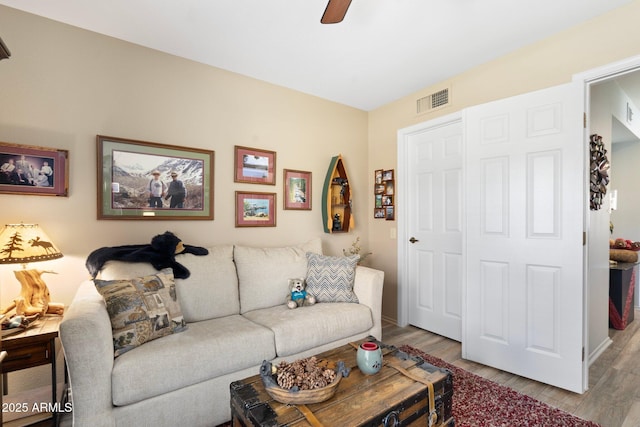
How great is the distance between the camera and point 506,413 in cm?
190

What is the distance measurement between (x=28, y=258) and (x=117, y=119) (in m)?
1.15

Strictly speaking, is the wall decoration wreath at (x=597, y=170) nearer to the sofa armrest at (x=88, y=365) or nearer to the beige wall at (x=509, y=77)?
the beige wall at (x=509, y=77)

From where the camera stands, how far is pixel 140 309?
1.80 meters

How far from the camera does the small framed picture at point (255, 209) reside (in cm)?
298

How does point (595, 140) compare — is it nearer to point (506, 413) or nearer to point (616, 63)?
point (616, 63)

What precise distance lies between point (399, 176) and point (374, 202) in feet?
1.66

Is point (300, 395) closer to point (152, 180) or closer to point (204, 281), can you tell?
point (204, 281)

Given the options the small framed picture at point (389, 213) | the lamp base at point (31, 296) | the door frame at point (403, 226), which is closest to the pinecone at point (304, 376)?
the lamp base at point (31, 296)

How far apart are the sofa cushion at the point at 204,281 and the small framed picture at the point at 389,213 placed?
1911 millimetres

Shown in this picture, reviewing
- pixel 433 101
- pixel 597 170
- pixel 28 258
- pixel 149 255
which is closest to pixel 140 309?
pixel 149 255

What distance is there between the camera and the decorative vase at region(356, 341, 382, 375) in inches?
58.0

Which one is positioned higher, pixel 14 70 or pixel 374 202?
pixel 14 70

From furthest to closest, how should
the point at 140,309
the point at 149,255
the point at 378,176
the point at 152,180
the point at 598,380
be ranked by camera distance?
the point at 378,176, the point at 152,180, the point at 598,380, the point at 149,255, the point at 140,309

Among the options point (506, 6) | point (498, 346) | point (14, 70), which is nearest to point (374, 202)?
point (498, 346)
